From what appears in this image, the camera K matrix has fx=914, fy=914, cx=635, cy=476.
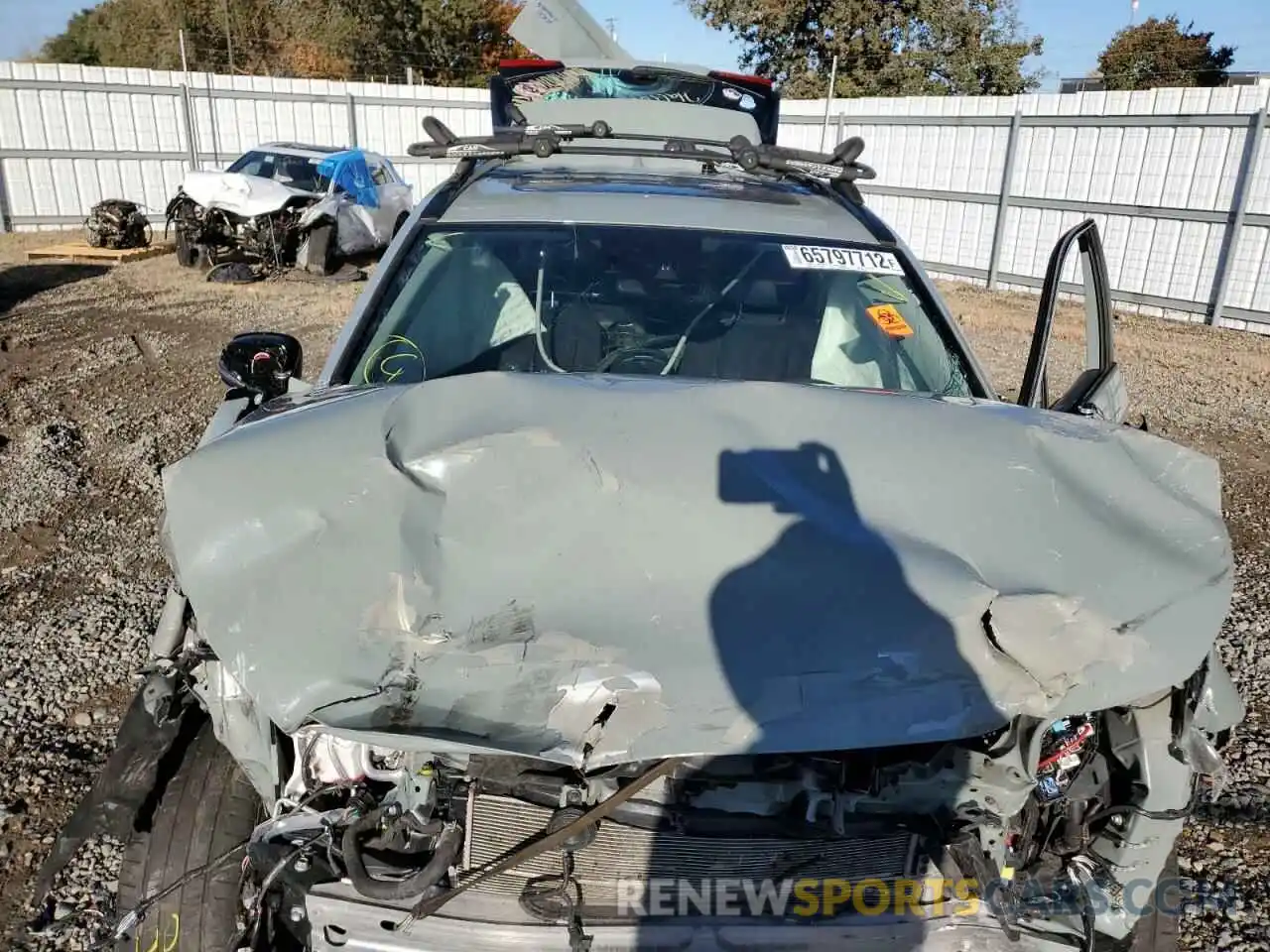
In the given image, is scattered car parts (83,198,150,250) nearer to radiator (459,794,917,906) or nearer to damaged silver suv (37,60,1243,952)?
damaged silver suv (37,60,1243,952)

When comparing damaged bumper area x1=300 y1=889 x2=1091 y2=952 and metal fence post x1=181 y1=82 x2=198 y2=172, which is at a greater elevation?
metal fence post x1=181 y1=82 x2=198 y2=172

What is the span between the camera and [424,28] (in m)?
32.0

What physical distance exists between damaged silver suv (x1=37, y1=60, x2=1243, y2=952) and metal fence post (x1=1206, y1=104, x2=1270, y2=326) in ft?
33.3

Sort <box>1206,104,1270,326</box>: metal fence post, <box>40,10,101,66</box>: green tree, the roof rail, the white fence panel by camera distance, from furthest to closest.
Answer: <box>40,10,101,66</box>: green tree → the white fence panel → <box>1206,104,1270,326</box>: metal fence post → the roof rail

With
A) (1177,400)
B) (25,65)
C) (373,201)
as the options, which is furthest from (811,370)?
(25,65)

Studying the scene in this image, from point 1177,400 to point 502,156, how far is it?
6483 millimetres

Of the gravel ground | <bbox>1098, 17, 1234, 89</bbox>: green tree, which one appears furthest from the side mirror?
<bbox>1098, 17, 1234, 89</bbox>: green tree

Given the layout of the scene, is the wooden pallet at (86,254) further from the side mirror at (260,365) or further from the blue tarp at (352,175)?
the side mirror at (260,365)

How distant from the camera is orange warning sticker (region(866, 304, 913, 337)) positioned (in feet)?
9.27

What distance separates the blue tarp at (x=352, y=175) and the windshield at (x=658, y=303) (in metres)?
10.7

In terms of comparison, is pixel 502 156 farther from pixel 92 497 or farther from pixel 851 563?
pixel 92 497

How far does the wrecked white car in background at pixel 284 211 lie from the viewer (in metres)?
11.8

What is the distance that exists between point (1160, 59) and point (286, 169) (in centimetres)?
3026

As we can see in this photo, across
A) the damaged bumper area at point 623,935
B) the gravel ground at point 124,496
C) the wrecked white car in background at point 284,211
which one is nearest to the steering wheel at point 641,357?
the damaged bumper area at point 623,935
